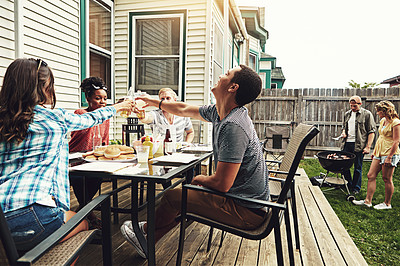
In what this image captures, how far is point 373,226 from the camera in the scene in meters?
3.95

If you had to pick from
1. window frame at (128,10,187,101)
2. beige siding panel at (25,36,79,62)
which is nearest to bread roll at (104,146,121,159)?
beige siding panel at (25,36,79,62)

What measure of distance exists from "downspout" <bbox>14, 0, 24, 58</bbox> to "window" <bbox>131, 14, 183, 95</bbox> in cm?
257

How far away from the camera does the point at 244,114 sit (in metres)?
1.87

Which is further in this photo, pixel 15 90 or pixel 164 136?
pixel 164 136

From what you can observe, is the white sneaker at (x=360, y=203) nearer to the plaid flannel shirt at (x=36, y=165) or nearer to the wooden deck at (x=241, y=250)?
the wooden deck at (x=241, y=250)

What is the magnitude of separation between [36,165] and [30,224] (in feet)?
0.89

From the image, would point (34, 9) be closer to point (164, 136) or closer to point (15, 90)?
point (164, 136)

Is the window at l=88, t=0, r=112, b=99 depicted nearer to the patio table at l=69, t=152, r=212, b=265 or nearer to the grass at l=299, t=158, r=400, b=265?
the patio table at l=69, t=152, r=212, b=265

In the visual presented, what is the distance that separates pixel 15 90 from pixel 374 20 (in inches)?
1565

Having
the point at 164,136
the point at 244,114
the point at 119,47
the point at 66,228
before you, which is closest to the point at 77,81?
the point at 119,47

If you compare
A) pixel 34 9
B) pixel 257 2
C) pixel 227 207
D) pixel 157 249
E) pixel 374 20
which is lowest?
pixel 157 249

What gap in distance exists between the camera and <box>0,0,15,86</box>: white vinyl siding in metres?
3.40

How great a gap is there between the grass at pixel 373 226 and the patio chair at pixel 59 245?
9.11 ft

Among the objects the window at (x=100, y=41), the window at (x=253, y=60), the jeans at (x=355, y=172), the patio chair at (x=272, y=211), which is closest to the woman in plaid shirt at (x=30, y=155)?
the patio chair at (x=272, y=211)
